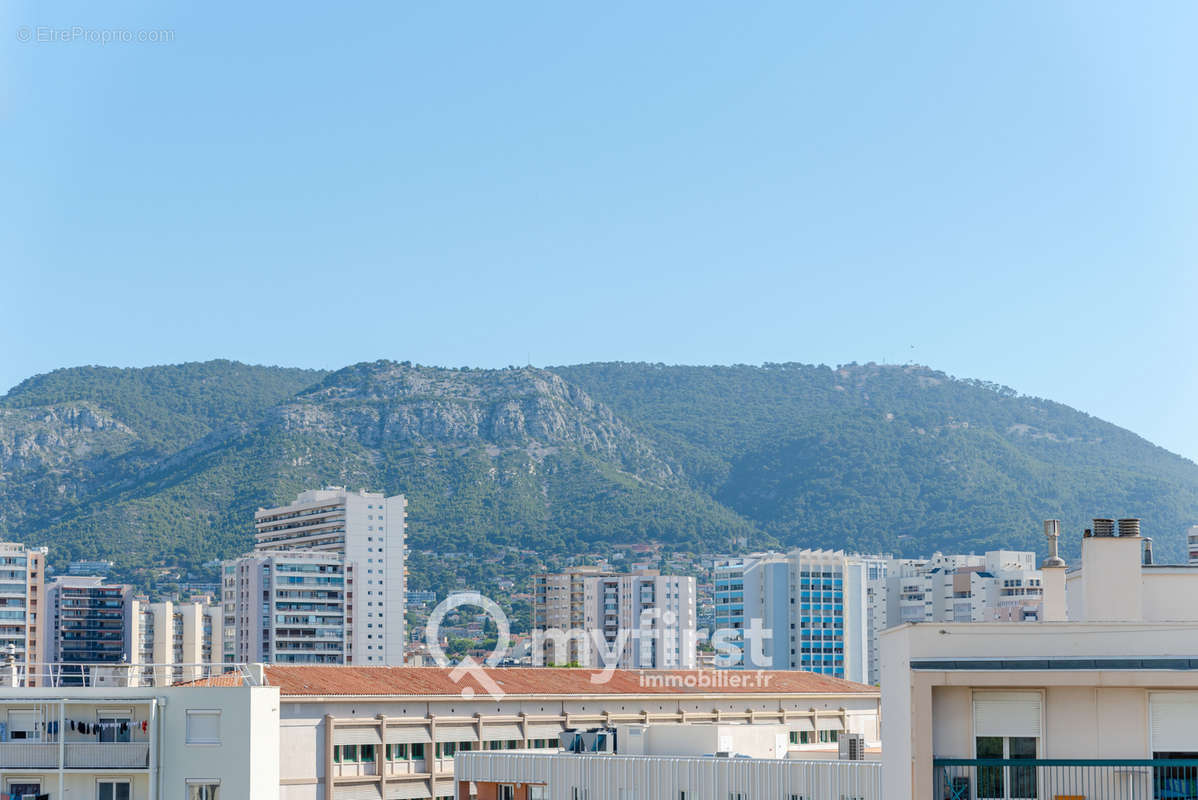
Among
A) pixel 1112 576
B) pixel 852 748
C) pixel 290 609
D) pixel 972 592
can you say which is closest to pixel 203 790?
pixel 852 748

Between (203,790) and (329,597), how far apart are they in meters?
136

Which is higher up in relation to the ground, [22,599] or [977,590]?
[22,599]

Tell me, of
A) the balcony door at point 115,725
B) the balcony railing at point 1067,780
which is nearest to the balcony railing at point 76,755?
the balcony door at point 115,725

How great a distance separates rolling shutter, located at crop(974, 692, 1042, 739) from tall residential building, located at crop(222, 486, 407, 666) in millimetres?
150053

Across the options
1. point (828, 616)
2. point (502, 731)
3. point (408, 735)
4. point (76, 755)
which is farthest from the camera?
point (828, 616)

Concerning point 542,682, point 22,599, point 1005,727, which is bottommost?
point 22,599

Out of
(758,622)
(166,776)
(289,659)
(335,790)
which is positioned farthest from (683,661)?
(166,776)

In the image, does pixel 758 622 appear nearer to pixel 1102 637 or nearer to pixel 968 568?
pixel 968 568

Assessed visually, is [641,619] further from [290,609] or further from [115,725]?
[115,725]

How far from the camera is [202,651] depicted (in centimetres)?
18800

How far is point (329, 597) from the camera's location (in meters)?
177

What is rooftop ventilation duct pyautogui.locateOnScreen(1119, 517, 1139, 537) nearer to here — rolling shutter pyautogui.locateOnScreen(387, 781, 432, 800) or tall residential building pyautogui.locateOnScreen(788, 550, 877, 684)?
rolling shutter pyautogui.locateOnScreen(387, 781, 432, 800)

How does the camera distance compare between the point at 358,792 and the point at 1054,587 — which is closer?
the point at 1054,587

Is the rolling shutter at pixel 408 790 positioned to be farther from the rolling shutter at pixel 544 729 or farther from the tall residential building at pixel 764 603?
the tall residential building at pixel 764 603
